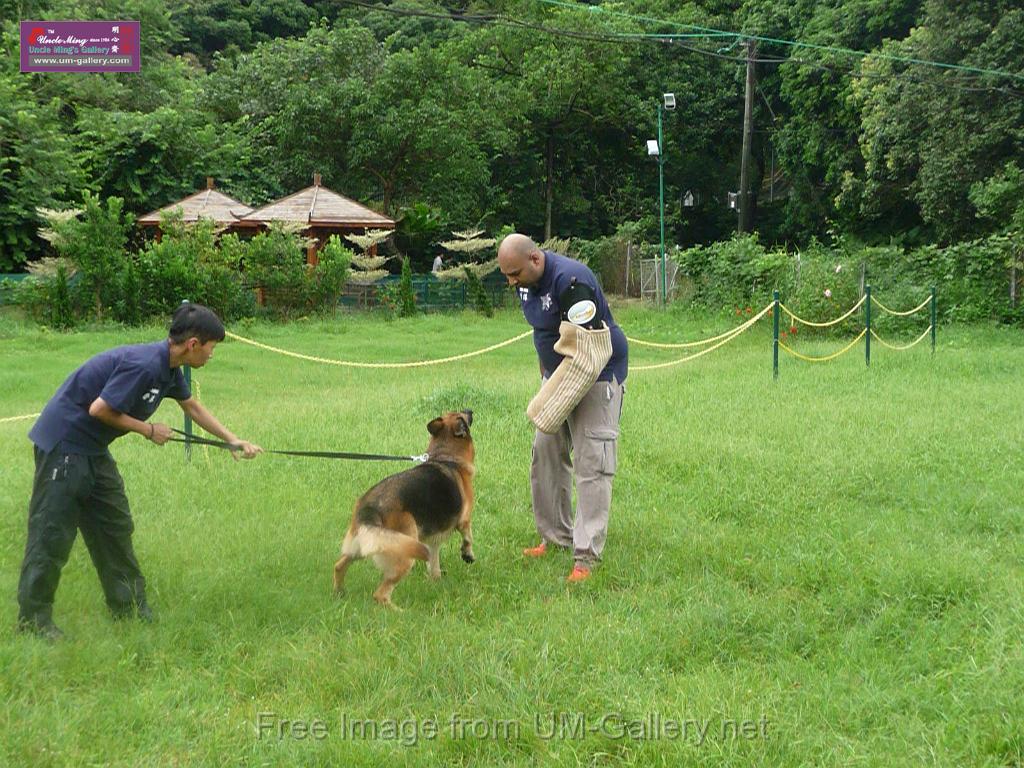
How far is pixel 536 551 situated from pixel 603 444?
31.9 inches

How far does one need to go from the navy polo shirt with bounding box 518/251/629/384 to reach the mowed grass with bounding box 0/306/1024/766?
110 centimetres

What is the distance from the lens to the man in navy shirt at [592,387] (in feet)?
17.1

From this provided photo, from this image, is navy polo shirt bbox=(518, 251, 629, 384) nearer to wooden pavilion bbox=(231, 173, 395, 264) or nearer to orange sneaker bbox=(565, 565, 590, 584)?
orange sneaker bbox=(565, 565, 590, 584)

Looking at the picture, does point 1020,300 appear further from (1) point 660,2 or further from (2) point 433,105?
(1) point 660,2

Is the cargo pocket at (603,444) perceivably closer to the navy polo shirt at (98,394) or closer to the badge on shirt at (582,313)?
the badge on shirt at (582,313)

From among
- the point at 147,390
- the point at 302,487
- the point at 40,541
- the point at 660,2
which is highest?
the point at 660,2

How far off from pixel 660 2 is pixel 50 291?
27009 millimetres

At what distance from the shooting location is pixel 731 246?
23.1 metres

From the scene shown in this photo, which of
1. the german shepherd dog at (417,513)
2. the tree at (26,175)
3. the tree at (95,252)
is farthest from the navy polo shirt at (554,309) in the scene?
the tree at (26,175)

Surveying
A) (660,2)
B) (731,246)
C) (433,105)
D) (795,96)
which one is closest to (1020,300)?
(731,246)

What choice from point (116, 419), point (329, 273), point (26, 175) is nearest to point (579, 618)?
point (116, 419)

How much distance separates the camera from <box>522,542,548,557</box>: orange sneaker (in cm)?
577

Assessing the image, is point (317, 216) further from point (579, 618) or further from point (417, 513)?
point (579, 618)

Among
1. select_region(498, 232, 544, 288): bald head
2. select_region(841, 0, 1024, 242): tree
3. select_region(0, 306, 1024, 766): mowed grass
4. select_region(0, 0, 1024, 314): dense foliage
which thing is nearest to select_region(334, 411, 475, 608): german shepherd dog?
select_region(0, 306, 1024, 766): mowed grass
